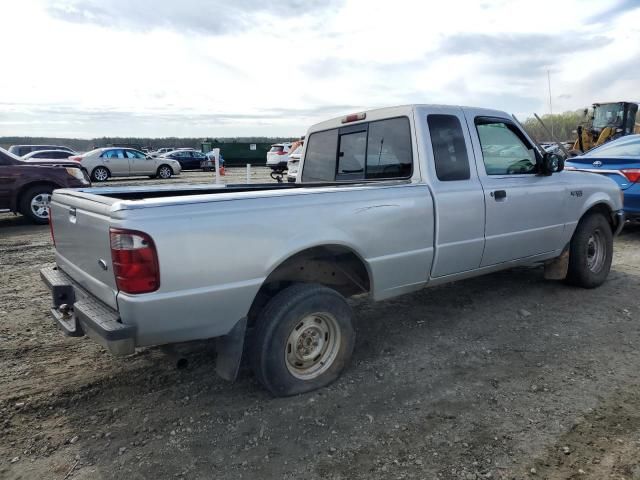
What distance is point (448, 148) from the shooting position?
13.4 feet

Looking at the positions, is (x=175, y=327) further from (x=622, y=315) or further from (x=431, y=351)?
(x=622, y=315)

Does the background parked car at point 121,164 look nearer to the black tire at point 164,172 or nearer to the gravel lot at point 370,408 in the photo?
the black tire at point 164,172

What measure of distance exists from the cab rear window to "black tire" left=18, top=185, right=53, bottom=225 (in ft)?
23.8

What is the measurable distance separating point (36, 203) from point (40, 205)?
3.5 inches

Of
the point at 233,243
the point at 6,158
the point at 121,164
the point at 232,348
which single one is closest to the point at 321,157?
the point at 233,243

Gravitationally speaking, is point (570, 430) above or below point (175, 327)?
below

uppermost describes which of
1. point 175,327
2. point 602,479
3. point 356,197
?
point 356,197

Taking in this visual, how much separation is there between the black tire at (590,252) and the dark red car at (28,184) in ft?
31.4

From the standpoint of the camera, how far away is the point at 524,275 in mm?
6020

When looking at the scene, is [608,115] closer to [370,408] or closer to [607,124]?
[607,124]

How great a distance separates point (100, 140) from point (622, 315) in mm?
92584

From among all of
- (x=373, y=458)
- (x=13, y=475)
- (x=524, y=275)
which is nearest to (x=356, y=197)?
(x=373, y=458)

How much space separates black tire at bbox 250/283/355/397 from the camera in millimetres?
3043

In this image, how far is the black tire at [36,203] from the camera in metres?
9.74
